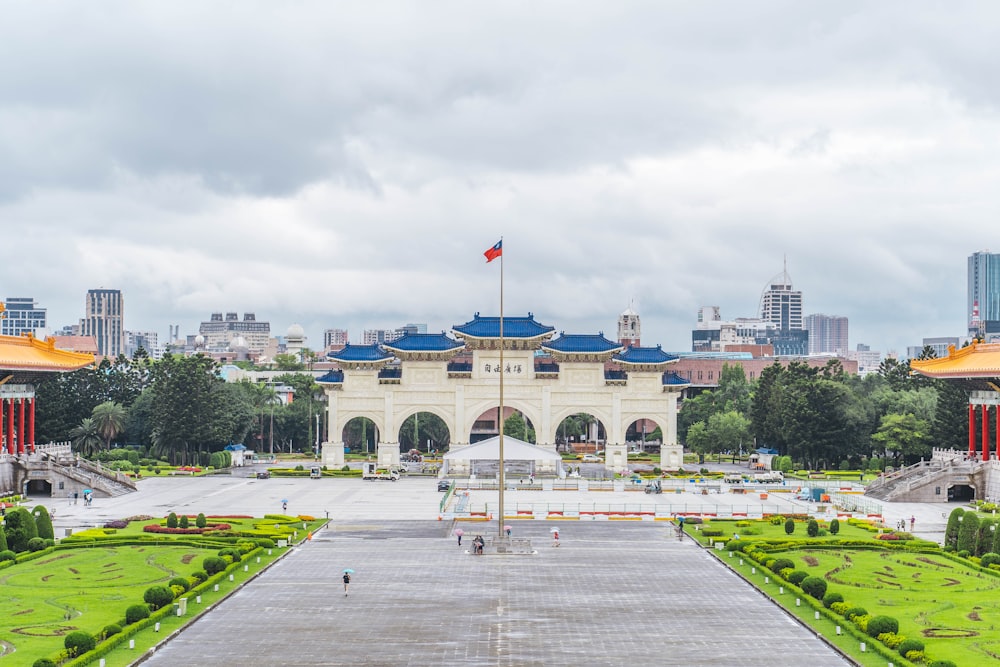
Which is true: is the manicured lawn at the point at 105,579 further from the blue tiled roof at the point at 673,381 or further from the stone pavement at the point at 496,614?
the blue tiled roof at the point at 673,381

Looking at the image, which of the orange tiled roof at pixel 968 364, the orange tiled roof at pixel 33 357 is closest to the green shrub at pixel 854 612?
the orange tiled roof at pixel 968 364

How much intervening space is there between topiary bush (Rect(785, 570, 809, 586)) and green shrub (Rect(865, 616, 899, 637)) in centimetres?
788

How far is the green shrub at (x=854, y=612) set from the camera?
37.6m

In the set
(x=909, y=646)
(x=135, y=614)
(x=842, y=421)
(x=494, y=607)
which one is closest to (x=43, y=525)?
(x=135, y=614)

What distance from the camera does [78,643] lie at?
32656mm

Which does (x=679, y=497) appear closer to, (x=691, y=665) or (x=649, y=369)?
(x=649, y=369)

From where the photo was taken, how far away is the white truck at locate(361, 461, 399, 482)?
94.6 m

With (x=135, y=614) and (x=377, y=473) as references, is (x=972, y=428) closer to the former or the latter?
(x=377, y=473)

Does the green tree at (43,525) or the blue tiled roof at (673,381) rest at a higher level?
the blue tiled roof at (673,381)

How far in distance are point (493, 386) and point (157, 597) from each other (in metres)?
66.7

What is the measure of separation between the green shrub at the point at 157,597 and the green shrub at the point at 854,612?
21.1 m

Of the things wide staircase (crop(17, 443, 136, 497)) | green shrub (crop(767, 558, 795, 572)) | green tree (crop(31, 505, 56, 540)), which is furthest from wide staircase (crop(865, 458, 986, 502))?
green tree (crop(31, 505, 56, 540))

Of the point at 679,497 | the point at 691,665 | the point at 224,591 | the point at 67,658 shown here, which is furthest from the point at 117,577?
the point at 679,497

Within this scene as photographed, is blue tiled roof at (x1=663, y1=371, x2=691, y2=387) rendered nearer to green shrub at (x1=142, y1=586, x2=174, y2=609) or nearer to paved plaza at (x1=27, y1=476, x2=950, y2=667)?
paved plaza at (x1=27, y1=476, x2=950, y2=667)
